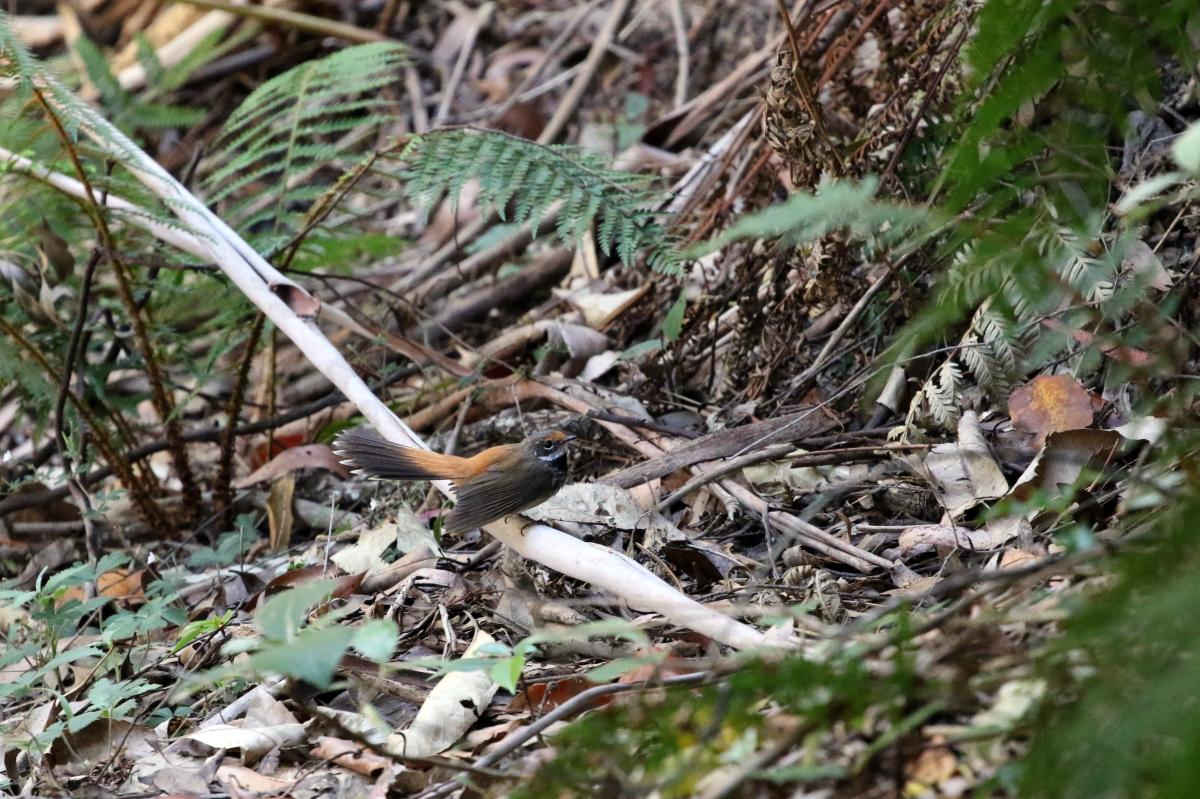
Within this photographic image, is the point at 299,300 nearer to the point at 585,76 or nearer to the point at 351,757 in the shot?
the point at 351,757

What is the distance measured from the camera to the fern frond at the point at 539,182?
4250 mm

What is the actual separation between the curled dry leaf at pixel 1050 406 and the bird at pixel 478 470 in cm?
146

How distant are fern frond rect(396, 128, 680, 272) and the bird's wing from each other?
97 cm

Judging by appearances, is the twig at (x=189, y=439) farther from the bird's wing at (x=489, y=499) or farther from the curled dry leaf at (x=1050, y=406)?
Result: the curled dry leaf at (x=1050, y=406)

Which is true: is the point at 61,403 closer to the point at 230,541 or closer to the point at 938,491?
the point at 230,541

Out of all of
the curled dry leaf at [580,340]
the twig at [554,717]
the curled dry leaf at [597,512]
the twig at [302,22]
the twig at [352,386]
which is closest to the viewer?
the twig at [554,717]

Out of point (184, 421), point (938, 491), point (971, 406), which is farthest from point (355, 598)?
point (184, 421)

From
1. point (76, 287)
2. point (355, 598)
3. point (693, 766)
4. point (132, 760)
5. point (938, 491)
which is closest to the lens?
point (693, 766)

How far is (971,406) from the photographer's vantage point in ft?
12.8

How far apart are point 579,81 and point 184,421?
305 cm

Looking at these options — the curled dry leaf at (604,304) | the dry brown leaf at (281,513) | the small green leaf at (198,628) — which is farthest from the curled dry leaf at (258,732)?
the curled dry leaf at (604,304)

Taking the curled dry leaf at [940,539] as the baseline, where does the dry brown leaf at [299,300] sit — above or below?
below

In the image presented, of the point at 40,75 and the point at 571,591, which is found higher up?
the point at 40,75

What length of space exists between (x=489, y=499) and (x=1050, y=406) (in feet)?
5.56
